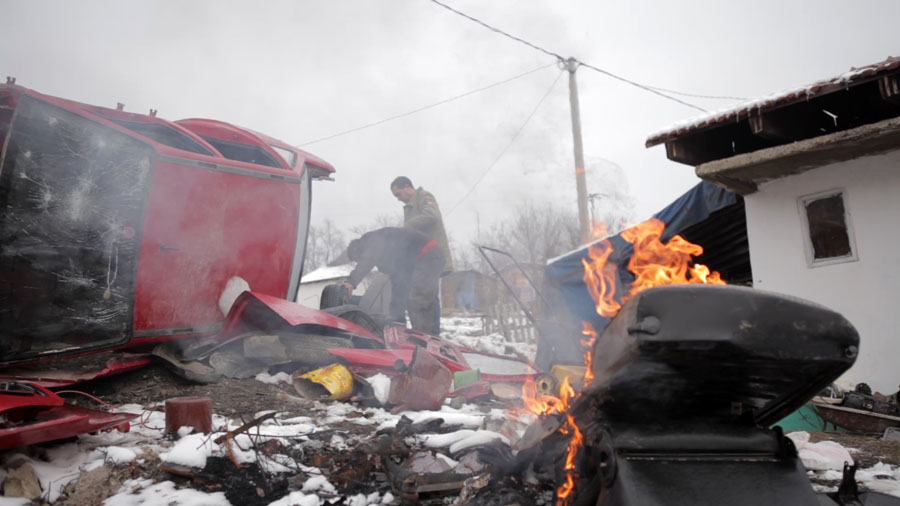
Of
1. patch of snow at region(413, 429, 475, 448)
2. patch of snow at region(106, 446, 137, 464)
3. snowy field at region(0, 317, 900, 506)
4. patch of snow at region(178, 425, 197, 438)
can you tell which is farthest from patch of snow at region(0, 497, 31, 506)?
patch of snow at region(413, 429, 475, 448)

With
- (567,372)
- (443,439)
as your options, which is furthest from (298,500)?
(567,372)

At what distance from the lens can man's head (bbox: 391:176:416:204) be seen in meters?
7.82

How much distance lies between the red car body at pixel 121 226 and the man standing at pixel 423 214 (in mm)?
2755

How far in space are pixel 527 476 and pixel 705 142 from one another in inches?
202

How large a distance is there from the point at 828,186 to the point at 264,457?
619 centimetres

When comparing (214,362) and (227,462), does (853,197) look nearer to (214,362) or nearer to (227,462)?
(227,462)

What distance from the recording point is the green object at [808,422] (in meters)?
4.25

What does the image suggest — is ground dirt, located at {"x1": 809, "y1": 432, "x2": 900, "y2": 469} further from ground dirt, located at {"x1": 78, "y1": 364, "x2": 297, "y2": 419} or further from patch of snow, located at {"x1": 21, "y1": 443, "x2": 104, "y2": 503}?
patch of snow, located at {"x1": 21, "y1": 443, "x2": 104, "y2": 503}

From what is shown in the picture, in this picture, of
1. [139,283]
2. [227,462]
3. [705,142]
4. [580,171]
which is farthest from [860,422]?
[580,171]

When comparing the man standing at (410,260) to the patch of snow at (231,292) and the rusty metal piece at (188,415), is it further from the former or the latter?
the rusty metal piece at (188,415)

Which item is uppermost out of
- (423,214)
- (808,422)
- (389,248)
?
(423,214)

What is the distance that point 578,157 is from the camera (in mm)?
12094

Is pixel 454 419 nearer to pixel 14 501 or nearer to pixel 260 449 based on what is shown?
pixel 260 449

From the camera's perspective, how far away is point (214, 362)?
4.04 m
